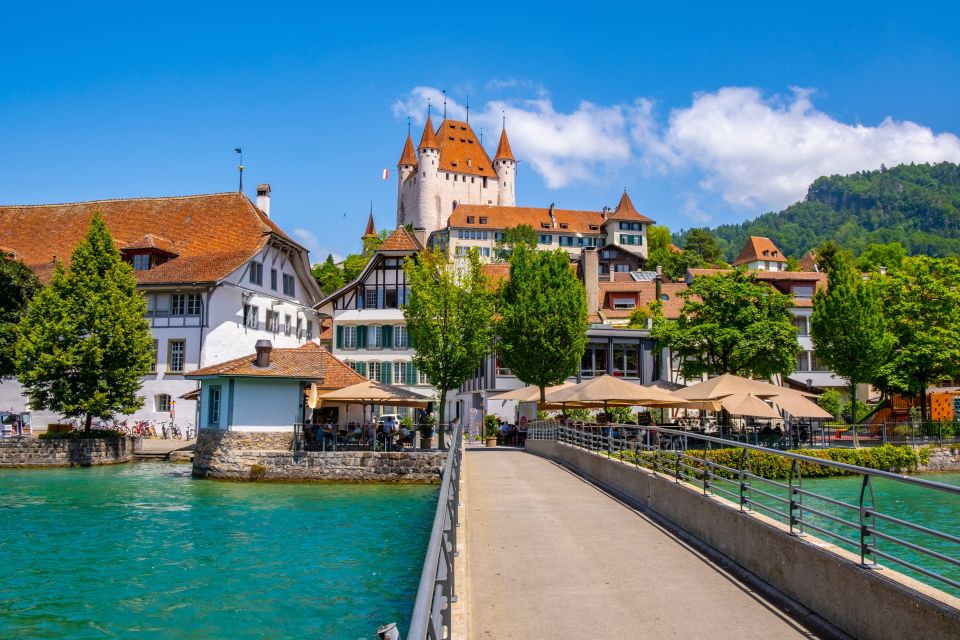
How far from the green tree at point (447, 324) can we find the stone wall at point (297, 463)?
14.2 feet

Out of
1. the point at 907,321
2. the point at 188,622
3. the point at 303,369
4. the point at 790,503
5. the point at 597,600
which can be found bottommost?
the point at 188,622

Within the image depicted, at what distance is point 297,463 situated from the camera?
102 feet

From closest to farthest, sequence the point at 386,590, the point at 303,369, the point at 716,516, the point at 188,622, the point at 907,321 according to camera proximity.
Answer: the point at 716,516 < the point at 188,622 < the point at 386,590 < the point at 303,369 < the point at 907,321

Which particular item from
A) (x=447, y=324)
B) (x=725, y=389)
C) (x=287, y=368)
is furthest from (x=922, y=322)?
(x=287, y=368)

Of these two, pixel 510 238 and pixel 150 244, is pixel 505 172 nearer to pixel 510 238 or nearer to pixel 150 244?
pixel 510 238

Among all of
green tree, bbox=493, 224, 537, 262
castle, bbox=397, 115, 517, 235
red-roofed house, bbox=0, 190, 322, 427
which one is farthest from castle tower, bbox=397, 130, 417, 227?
red-roofed house, bbox=0, 190, 322, 427

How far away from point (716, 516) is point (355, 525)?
1282cm

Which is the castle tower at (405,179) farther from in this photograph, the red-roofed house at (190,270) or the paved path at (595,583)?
the paved path at (595,583)

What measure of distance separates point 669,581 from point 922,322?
39863 mm

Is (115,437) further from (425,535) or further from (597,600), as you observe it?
(597,600)

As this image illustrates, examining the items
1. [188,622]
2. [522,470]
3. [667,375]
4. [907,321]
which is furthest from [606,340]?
[188,622]

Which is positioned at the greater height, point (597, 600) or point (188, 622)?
point (597, 600)

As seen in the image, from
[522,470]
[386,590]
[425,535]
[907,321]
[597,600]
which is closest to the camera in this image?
[597,600]

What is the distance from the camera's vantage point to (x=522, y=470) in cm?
2280
